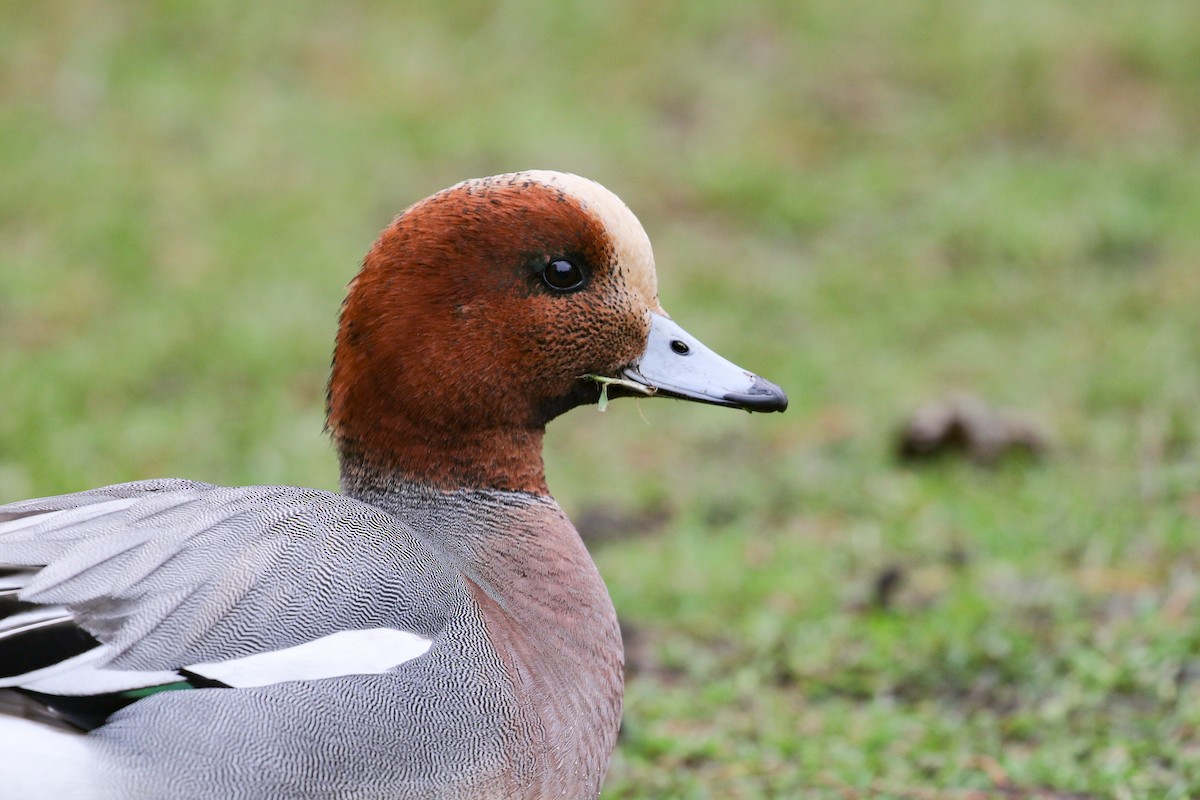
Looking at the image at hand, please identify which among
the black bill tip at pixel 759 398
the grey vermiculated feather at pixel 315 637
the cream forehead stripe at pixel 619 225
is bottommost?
the grey vermiculated feather at pixel 315 637

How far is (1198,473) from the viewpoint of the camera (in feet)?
12.9

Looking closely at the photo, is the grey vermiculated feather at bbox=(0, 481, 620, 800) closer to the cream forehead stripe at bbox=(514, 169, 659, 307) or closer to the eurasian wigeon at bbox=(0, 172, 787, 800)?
the eurasian wigeon at bbox=(0, 172, 787, 800)

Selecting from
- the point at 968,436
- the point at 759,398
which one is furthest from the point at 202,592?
the point at 968,436

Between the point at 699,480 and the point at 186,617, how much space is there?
106 inches

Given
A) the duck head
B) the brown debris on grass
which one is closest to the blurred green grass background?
the brown debris on grass

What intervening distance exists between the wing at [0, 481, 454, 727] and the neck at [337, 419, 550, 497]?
19 centimetres

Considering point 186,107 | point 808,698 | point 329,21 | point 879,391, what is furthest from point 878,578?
point 329,21

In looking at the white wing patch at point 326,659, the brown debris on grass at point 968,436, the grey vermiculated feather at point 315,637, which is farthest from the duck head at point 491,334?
the brown debris on grass at point 968,436

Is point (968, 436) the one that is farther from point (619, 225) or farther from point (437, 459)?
point (437, 459)

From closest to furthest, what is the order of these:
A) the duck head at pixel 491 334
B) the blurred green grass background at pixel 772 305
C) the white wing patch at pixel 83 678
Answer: the white wing patch at pixel 83 678, the duck head at pixel 491 334, the blurred green grass background at pixel 772 305

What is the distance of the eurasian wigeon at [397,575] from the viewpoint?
5.61 ft

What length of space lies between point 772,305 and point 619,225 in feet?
11.5

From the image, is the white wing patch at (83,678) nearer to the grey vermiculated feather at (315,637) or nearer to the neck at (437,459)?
the grey vermiculated feather at (315,637)

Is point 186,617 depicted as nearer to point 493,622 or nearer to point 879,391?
point 493,622
